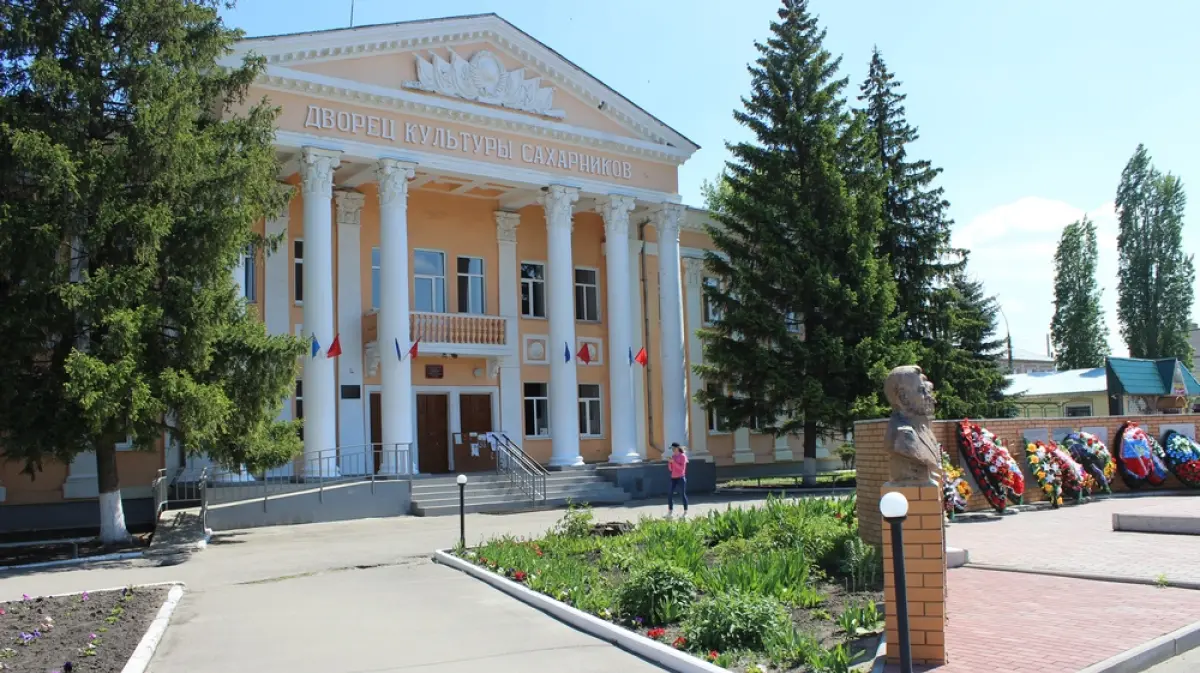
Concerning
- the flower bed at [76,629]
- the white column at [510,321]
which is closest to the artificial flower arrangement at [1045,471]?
the white column at [510,321]

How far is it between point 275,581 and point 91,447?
5.62m

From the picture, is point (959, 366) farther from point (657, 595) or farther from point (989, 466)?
point (657, 595)

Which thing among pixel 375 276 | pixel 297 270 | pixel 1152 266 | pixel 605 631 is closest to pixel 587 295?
pixel 375 276

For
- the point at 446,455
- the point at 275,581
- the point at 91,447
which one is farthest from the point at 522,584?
the point at 446,455

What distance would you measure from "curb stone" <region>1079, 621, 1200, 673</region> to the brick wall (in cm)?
181

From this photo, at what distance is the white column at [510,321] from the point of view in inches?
1076

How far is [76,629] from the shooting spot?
859 cm

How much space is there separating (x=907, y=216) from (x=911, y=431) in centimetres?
2503

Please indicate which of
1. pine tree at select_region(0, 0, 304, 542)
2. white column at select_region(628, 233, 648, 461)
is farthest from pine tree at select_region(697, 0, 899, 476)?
pine tree at select_region(0, 0, 304, 542)

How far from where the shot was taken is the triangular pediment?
21984 millimetres

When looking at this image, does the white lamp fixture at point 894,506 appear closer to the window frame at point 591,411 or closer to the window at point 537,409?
the window at point 537,409

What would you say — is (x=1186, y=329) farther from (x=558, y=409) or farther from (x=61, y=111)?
(x=61, y=111)

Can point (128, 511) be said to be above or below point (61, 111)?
below

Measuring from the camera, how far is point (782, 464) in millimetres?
34406
